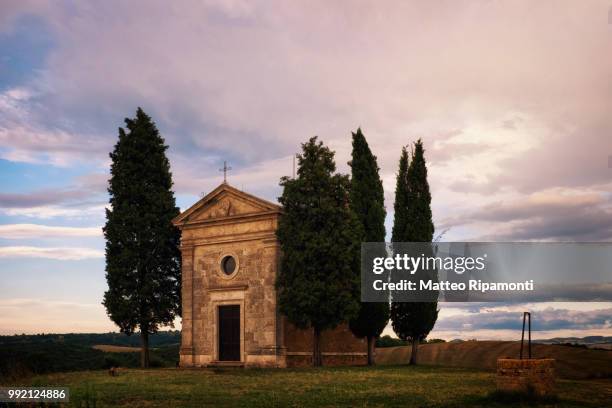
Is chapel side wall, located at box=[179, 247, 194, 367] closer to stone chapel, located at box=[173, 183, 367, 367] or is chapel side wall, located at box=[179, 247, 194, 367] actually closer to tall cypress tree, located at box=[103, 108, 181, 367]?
stone chapel, located at box=[173, 183, 367, 367]

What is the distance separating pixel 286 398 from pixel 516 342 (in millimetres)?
22286

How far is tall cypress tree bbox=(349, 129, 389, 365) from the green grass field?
505cm

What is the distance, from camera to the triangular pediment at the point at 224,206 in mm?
33250

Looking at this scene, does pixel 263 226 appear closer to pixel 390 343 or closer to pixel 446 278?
pixel 446 278

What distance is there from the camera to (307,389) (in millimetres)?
19875

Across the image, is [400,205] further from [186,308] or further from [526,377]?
[526,377]

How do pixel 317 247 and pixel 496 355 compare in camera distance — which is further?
pixel 496 355

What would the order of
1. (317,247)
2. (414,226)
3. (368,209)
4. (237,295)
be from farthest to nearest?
(237,295) < (368,209) < (414,226) < (317,247)

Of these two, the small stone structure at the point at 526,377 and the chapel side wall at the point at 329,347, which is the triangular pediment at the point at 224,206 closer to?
the chapel side wall at the point at 329,347

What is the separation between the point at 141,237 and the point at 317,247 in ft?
37.4

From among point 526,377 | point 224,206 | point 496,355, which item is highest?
point 224,206

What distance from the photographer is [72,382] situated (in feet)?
78.8

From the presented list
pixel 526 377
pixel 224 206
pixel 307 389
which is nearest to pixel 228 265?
pixel 224 206

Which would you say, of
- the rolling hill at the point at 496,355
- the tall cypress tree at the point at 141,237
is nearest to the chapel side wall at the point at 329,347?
the rolling hill at the point at 496,355
